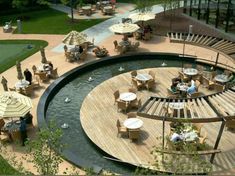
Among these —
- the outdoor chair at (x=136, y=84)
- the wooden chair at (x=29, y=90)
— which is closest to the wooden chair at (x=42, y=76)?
the wooden chair at (x=29, y=90)

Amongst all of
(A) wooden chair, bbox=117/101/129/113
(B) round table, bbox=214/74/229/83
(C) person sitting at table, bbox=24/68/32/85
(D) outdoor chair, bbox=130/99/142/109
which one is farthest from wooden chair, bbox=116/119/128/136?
(C) person sitting at table, bbox=24/68/32/85

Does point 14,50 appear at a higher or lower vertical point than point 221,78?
lower

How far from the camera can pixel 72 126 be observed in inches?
791

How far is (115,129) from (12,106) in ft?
18.3

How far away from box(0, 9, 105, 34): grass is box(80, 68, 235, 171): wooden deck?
43.3 feet

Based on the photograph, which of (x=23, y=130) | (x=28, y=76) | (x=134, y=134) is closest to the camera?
(x=134, y=134)

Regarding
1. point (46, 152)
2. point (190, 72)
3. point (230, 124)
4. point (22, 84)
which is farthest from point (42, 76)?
point (230, 124)

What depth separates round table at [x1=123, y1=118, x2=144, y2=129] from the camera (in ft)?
58.8

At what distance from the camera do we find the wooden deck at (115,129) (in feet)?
55.0

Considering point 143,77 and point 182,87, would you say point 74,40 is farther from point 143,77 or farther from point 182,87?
point 182,87

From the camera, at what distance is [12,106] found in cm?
1792

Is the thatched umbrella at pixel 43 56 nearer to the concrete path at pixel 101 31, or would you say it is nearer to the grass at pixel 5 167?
the concrete path at pixel 101 31

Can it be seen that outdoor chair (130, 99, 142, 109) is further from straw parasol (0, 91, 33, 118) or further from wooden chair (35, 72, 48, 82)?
wooden chair (35, 72, 48, 82)

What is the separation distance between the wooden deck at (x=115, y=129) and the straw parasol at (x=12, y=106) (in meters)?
3.49
